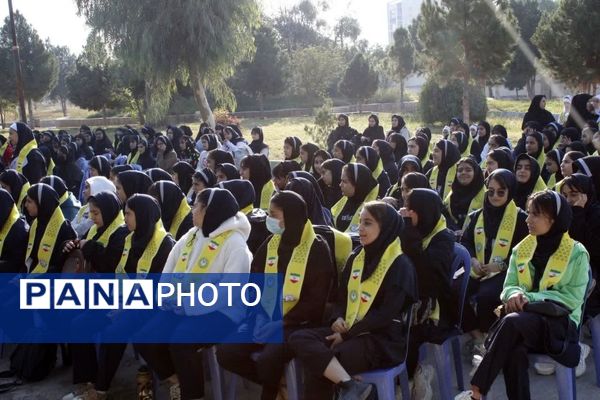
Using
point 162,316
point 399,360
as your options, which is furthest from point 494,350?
point 162,316

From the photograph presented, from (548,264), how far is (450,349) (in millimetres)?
818

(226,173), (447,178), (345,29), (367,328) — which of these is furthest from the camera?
(345,29)

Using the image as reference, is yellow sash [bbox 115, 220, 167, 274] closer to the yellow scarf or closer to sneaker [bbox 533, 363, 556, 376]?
the yellow scarf

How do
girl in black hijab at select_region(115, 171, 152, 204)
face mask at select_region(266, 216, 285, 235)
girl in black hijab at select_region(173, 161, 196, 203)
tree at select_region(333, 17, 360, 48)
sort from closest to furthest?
face mask at select_region(266, 216, 285, 235), girl in black hijab at select_region(115, 171, 152, 204), girl in black hijab at select_region(173, 161, 196, 203), tree at select_region(333, 17, 360, 48)

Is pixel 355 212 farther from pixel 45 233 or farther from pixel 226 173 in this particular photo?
pixel 45 233

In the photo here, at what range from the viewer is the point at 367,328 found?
10.8ft

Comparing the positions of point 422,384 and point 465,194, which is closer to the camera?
point 422,384

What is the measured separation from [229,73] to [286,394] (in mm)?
17151

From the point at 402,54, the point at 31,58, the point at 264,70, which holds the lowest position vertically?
the point at 264,70

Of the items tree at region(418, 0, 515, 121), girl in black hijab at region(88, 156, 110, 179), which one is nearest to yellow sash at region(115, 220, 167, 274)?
girl in black hijab at region(88, 156, 110, 179)

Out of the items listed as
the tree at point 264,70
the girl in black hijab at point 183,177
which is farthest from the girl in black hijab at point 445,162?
the tree at point 264,70

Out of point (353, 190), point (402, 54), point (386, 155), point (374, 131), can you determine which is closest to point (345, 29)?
point (402, 54)

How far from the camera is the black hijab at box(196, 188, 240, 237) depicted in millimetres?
3869

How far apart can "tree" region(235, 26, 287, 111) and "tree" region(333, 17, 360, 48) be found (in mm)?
27311
